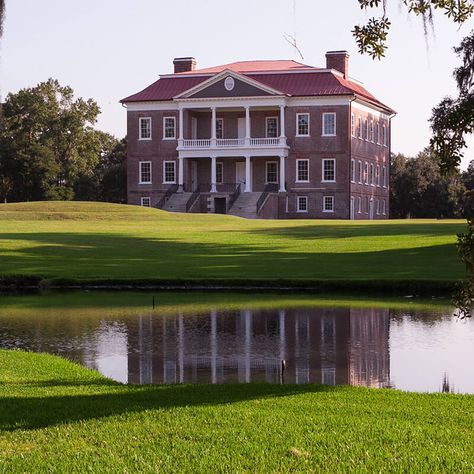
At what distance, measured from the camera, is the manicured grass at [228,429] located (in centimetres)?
768

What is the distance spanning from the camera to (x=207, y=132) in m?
73.4

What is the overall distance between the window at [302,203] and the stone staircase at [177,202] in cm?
734

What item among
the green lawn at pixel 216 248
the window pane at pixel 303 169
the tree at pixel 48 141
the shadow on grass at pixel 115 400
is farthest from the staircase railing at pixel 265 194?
→ the shadow on grass at pixel 115 400

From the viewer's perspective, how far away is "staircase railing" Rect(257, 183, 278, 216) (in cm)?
6475

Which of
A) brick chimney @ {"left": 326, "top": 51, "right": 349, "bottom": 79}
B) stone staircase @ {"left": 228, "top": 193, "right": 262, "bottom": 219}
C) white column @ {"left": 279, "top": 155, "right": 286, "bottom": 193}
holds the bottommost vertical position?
stone staircase @ {"left": 228, "top": 193, "right": 262, "bottom": 219}

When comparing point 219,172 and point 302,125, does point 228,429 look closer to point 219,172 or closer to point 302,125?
point 302,125

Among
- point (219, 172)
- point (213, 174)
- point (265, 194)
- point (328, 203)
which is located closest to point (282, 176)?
point (265, 194)

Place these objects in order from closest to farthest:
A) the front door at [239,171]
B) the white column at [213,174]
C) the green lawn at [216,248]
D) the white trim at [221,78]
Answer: the green lawn at [216,248], the white column at [213,174], the white trim at [221,78], the front door at [239,171]

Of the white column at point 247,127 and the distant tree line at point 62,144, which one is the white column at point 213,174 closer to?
the white column at point 247,127

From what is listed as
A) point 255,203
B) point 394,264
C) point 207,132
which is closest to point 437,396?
point 394,264

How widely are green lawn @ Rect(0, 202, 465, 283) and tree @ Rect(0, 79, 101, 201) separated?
27.3 meters

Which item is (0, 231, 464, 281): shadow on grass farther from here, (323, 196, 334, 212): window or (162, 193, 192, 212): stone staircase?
(323, 196, 334, 212): window

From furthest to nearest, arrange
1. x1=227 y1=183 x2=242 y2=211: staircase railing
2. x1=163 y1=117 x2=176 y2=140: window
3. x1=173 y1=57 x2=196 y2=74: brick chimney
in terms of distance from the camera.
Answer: x1=173 y1=57 x2=196 y2=74: brick chimney < x1=163 y1=117 x2=176 y2=140: window < x1=227 y1=183 x2=242 y2=211: staircase railing

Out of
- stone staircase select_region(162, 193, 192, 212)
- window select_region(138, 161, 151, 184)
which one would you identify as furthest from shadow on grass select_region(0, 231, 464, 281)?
window select_region(138, 161, 151, 184)
